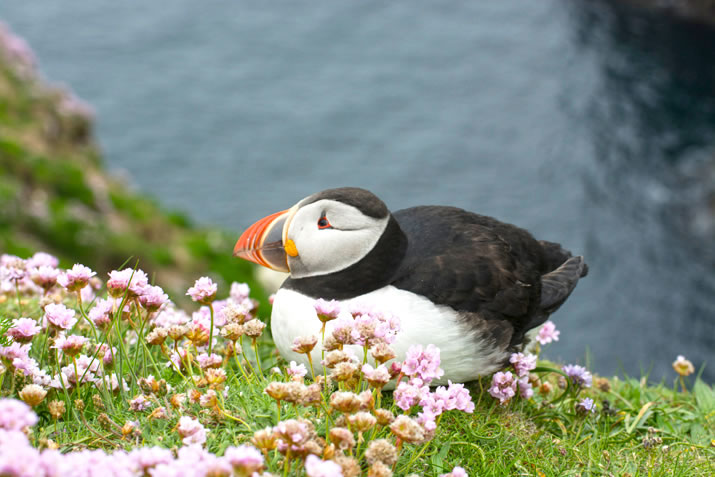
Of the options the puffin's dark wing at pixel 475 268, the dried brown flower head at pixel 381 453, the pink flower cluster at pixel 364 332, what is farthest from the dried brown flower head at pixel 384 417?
the puffin's dark wing at pixel 475 268

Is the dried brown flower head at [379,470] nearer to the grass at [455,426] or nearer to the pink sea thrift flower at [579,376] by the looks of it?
the grass at [455,426]

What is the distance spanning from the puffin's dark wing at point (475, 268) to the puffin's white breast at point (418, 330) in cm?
9

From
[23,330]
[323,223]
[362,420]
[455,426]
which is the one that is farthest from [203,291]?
[455,426]

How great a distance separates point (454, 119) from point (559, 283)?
23804 millimetres

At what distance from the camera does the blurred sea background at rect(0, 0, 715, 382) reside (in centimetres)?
2184

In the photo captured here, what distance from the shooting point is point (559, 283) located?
194 inches

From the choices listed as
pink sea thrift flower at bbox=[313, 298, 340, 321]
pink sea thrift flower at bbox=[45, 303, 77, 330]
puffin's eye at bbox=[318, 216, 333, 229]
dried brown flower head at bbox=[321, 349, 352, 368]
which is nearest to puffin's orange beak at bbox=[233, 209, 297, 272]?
puffin's eye at bbox=[318, 216, 333, 229]

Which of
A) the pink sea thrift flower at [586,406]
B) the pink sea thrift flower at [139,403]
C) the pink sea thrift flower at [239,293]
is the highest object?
the pink sea thrift flower at [139,403]

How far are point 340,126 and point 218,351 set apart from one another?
2336 cm

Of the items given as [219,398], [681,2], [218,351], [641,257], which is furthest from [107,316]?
[681,2]

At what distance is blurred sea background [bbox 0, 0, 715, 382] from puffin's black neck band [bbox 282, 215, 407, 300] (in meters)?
15.5

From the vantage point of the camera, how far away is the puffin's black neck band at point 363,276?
4.27 meters

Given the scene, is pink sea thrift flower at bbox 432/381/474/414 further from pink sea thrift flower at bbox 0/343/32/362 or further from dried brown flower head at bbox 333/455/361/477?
pink sea thrift flower at bbox 0/343/32/362

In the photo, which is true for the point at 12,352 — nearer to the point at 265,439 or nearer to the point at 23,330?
the point at 23,330
